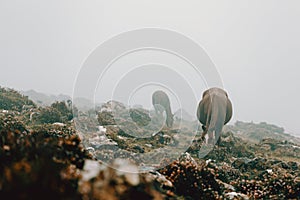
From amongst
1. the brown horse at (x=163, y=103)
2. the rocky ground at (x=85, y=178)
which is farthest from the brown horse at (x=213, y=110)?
the rocky ground at (x=85, y=178)

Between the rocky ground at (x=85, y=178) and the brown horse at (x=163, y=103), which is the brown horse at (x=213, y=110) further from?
the rocky ground at (x=85, y=178)

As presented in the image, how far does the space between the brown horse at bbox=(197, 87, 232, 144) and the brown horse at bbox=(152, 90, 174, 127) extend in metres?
10.8

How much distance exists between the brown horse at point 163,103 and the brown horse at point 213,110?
426 inches

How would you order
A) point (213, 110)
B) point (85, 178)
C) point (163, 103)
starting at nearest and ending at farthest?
point (85, 178), point (213, 110), point (163, 103)

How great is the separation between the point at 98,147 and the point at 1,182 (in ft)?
47.9

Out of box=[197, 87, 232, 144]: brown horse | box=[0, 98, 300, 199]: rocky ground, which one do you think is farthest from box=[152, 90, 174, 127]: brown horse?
box=[0, 98, 300, 199]: rocky ground

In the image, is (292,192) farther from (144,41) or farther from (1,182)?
(1,182)

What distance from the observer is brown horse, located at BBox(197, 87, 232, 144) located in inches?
1038

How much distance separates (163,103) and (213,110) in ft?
47.1

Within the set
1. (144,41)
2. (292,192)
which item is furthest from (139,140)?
(292,192)

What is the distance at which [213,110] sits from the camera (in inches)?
1078

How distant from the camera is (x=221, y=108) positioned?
27.5 meters

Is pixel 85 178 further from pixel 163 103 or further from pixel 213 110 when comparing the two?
pixel 163 103

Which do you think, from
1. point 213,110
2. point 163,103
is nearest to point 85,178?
point 213,110
